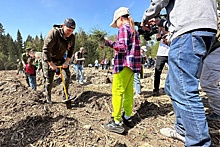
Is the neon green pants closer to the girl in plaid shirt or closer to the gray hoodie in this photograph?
the girl in plaid shirt

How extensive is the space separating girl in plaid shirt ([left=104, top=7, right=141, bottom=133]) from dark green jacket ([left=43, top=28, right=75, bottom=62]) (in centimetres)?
180

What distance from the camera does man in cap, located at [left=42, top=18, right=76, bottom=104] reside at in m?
3.80

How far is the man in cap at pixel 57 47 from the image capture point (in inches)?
150

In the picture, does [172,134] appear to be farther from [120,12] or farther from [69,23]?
[69,23]

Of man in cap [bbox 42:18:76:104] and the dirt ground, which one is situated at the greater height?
man in cap [bbox 42:18:76:104]

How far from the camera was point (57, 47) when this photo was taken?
4129mm

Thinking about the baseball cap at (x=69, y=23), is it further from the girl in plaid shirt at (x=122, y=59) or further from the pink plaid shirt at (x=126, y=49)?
the pink plaid shirt at (x=126, y=49)

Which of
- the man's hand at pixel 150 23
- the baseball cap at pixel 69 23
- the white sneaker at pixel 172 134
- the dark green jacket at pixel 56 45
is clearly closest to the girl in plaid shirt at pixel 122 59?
the man's hand at pixel 150 23

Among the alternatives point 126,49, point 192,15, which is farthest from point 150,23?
point 192,15

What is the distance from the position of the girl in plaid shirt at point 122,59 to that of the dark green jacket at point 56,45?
1.80 meters

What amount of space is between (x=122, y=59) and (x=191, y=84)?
1.13m

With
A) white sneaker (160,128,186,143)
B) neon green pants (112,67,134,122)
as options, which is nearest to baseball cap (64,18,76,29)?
neon green pants (112,67,134,122)

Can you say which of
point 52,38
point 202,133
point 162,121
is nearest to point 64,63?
point 52,38

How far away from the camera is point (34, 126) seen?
101 inches
